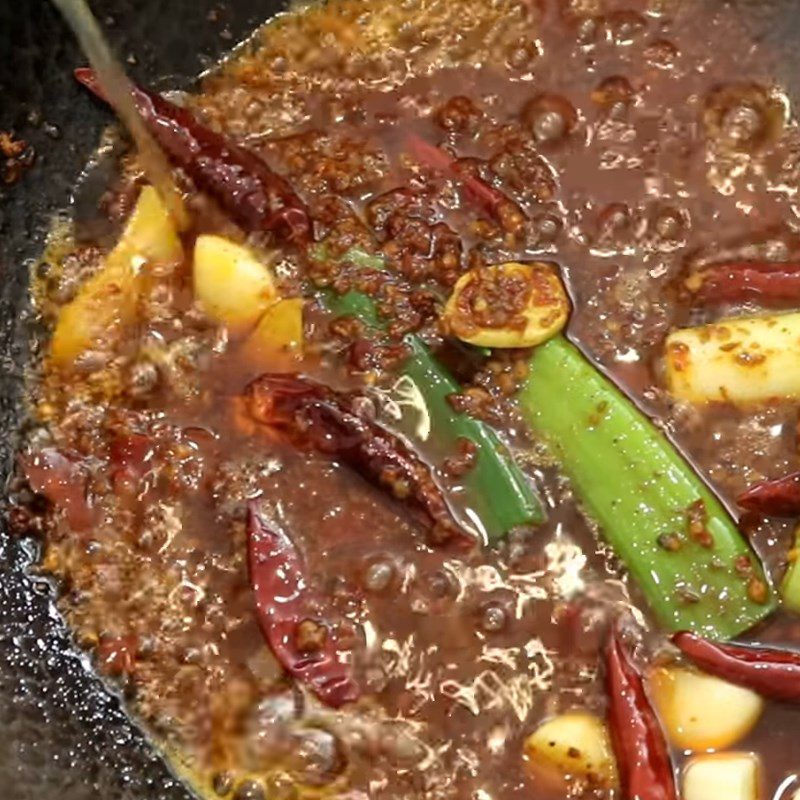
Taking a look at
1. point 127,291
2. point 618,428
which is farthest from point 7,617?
point 618,428

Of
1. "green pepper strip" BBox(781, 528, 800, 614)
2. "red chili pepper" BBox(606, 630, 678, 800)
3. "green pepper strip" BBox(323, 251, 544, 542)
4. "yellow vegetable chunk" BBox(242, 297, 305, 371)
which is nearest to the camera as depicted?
"red chili pepper" BBox(606, 630, 678, 800)

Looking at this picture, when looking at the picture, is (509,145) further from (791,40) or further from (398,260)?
(791,40)

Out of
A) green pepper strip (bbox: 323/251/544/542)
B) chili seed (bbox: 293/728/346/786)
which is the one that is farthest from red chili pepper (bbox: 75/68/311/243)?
chili seed (bbox: 293/728/346/786)

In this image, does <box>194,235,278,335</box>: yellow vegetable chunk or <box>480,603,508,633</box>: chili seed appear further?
<box>194,235,278,335</box>: yellow vegetable chunk

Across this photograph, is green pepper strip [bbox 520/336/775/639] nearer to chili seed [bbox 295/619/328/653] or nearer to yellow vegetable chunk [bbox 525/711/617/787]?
yellow vegetable chunk [bbox 525/711/617/787]

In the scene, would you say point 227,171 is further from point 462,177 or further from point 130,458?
point 130,458

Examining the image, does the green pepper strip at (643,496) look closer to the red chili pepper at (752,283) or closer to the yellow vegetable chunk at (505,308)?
the yellow vegetable chunk at (505,308)

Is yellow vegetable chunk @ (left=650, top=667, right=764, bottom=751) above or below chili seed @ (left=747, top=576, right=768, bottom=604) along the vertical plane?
below
